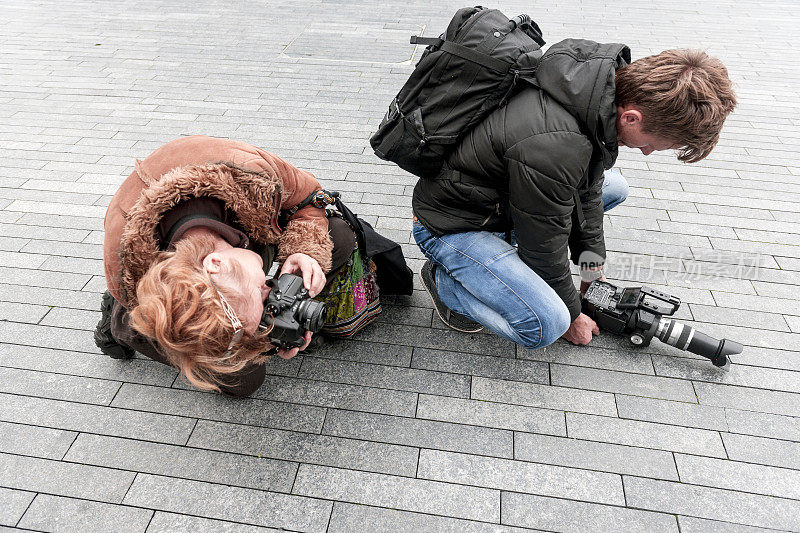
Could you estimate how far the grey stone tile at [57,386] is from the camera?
2.59 metres

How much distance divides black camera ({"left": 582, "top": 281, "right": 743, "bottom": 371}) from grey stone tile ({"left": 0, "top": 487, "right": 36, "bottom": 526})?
9.17 ft

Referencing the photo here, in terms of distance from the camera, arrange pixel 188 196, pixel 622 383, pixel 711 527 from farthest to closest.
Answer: pixel 622 383
pixel 711 527
pixel 188 196

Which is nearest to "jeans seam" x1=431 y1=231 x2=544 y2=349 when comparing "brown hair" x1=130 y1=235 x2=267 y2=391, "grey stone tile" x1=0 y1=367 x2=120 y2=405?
"brown hair" x1=130 y1=235 x2=267 y2=391

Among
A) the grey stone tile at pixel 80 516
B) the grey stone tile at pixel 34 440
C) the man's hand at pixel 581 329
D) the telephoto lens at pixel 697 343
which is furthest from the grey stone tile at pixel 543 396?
the grey stone tile at pixel 34 440

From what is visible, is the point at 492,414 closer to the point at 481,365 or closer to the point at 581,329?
the point at 481,365

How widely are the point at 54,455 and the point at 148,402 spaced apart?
426mm

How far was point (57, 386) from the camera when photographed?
2635 millimetres

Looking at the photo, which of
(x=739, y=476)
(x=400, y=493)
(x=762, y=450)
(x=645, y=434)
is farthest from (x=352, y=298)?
(x=762, y=450)

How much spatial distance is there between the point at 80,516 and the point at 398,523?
51.3 inches

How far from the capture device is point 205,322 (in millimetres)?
1646

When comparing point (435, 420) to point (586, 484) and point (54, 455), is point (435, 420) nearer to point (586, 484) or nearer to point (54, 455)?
point (586, 484)

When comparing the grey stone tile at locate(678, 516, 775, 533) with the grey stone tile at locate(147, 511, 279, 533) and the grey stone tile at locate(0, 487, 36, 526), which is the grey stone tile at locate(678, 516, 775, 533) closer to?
the grey stone tile at locate(147, 511, 279, 533)

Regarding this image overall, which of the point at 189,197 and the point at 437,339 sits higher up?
the point at 189,197

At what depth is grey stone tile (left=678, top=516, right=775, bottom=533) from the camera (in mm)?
2094
